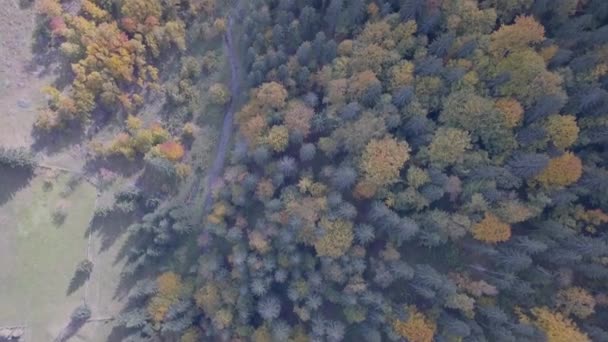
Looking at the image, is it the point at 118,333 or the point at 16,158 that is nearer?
the point at 16,158

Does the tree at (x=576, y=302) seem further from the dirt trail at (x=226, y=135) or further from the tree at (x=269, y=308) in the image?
the dirt trail at (x=226, y=135)

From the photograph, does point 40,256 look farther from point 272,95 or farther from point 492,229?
point 492,229

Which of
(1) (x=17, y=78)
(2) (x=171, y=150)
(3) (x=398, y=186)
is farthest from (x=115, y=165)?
(3) (x=398, y=186)

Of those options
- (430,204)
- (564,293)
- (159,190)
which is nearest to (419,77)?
(430,204)

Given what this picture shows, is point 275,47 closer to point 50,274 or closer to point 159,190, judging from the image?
point 159,190

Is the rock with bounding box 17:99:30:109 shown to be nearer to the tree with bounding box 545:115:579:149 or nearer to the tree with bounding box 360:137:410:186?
the tree with bounding box 360:137:410:186

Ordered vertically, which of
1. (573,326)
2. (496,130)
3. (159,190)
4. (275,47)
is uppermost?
(275,47)

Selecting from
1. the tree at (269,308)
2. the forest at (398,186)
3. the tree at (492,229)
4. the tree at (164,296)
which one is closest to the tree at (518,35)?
the forest at (398,186)

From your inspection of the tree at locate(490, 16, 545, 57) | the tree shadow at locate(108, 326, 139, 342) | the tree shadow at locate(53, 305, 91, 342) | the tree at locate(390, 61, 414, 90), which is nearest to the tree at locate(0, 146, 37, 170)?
the tree shadow at locate(53, 305, 91, 342)
